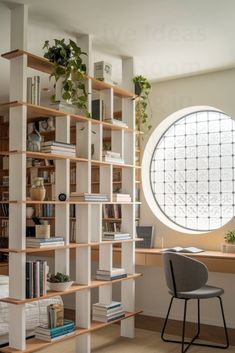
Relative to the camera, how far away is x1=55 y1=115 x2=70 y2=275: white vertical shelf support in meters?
3.96

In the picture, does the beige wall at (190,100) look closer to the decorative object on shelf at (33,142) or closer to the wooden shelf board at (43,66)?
the wooden shelf board at (43,66)

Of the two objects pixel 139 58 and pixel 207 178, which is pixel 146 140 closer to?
pixel 207 178

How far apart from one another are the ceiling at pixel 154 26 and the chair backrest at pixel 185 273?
6.76 ft

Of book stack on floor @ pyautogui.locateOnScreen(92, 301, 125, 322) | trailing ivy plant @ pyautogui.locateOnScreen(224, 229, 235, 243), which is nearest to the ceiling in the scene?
trailing ivy plant @ pyautogui.locateOnScreen(224, 229, 235, 243)

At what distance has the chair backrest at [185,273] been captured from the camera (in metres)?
4.23

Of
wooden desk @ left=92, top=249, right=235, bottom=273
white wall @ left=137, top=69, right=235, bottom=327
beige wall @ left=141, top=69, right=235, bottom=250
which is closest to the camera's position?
wooden desk @ left=92, top=249, right=235, bottom=273

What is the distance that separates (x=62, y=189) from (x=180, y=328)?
2.33 m

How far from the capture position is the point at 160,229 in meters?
5.70

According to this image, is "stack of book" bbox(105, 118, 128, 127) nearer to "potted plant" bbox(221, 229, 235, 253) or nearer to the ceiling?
the ceiling

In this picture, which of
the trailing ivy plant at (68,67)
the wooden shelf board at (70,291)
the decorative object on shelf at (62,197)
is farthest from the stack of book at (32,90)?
the wooden shelf board at (70,291)

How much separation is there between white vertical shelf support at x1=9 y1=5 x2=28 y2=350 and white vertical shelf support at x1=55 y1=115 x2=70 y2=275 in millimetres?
506

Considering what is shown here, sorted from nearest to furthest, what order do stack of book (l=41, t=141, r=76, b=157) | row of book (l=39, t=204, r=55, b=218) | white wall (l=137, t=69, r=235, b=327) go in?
stack of book (l=41, t=141, r=76, b=157), white wall (l=137, t=69, r=235, b=327), row of book (l=39, t=204, r=55, b=218)

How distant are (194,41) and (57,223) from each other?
216 centimetres

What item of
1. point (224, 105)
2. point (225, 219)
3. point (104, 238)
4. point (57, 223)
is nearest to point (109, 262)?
point (104, 238)
